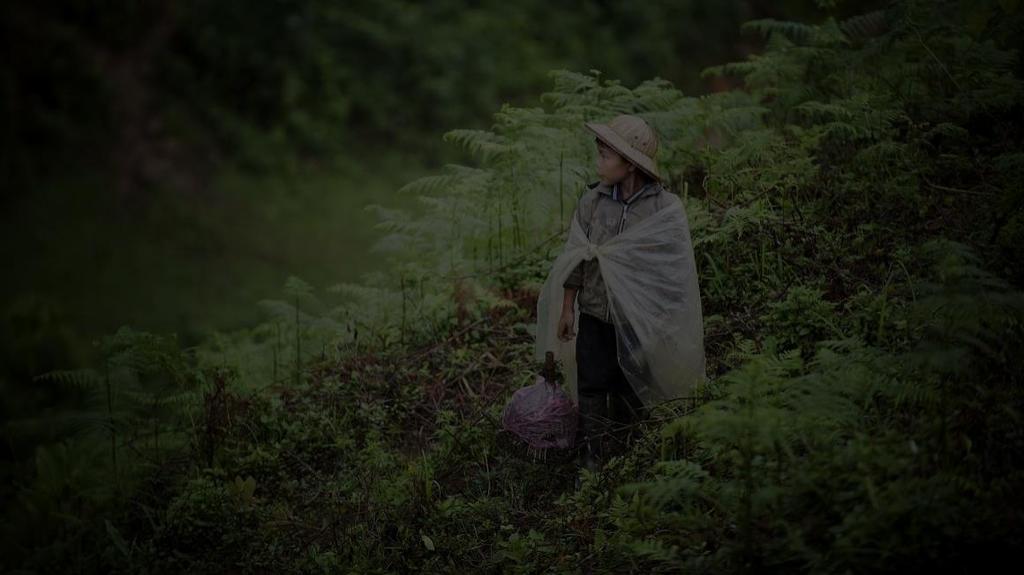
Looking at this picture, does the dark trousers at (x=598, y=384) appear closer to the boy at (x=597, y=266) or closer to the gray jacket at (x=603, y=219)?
the boy at (x=597, y=266)

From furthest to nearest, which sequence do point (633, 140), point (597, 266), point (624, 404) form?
1. point (624, 404)
2. point (597, 266)
3. point (633, 140)

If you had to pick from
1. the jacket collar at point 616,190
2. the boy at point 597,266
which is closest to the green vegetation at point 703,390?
the boy at point 597,266

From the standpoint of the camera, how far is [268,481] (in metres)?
5.63

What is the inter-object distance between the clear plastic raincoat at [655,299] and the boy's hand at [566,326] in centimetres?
27

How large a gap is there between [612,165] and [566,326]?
3.13 feet

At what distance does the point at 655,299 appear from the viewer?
469 cm

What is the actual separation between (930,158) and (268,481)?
5.35 metres

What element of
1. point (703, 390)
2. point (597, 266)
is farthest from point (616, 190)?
point (703, 390)

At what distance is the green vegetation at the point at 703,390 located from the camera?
3.73m

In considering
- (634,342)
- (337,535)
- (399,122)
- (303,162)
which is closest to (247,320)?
(303,162)

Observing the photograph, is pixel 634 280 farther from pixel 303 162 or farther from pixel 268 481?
pixel 303 162

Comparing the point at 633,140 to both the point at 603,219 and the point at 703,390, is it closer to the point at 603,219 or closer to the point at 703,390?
the point at 603,219

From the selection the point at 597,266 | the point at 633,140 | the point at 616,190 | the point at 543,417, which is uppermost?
the point at 633,140

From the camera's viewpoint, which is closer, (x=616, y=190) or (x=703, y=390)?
(x=703, y=390)
